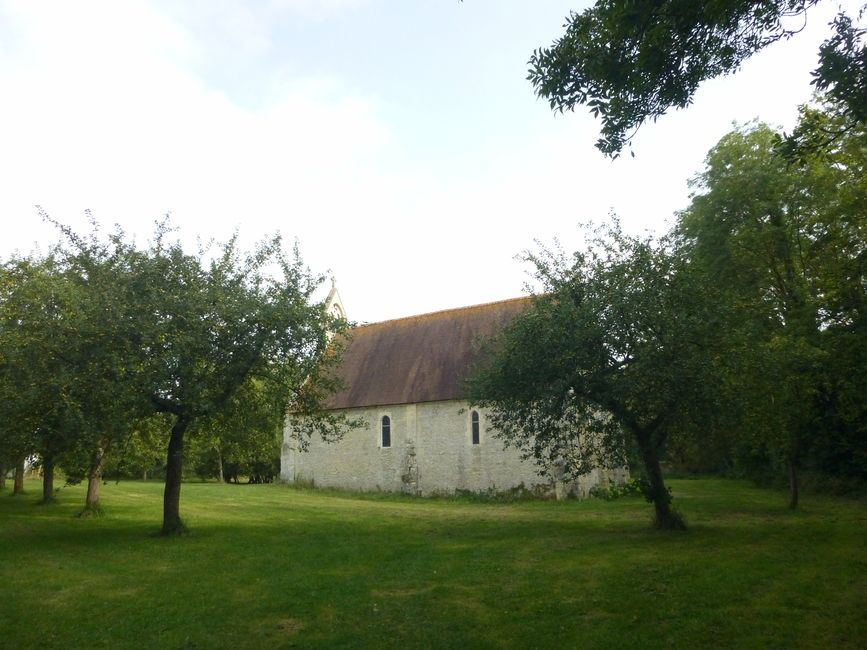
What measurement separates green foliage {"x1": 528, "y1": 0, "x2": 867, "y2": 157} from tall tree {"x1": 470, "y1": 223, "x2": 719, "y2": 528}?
24.1 ft

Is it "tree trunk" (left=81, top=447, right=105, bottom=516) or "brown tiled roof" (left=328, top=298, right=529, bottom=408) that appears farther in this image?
"brown tiled roof" (left=328, top=298, right=529, bottom=408)

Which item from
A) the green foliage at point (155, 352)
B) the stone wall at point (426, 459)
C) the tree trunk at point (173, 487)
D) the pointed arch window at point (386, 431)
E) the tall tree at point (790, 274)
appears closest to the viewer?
the green foliage at point (155, 352)

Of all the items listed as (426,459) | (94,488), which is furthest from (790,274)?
(94,488)

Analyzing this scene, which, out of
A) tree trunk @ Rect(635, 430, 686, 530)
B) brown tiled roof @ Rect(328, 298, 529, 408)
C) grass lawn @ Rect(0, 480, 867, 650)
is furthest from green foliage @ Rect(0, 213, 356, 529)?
brown tiled roof @ Rect(328, 298, 529, 408)

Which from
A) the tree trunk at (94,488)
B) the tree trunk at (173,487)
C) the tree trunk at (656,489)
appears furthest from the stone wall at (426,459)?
the tree trunk at (656,489)

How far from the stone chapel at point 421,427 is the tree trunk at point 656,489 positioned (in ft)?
39.1

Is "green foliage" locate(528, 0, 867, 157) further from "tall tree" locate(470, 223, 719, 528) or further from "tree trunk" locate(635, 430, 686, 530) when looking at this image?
"tree trunk" locate(635, 430, 686, 530)

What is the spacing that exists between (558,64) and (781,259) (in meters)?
24.3

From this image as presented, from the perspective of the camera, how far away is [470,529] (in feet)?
63.0

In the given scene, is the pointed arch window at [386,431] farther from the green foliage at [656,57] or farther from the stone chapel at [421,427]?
the green foliage at [656,57]

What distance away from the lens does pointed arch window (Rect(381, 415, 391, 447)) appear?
34000mm

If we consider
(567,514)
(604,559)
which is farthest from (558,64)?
(567,514)

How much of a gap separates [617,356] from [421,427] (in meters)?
18.5

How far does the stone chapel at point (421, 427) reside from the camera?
101 ft
